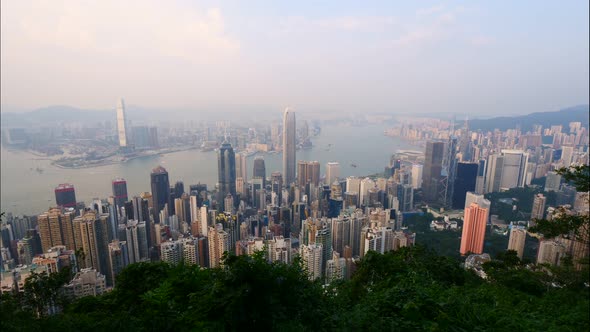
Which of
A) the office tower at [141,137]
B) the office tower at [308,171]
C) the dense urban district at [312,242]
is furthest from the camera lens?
the office tower at [141,137]

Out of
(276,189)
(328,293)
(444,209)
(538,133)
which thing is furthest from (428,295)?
(538,133)

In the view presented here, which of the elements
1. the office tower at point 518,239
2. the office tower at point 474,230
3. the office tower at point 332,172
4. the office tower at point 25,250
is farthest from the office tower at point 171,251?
the office tower at point 518,239

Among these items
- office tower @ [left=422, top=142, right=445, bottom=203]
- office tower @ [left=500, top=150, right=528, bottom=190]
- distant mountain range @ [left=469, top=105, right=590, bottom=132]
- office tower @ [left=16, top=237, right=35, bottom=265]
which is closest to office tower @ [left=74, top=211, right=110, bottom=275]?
office tower @ [left=16, top=237, right=35, bottom=265]

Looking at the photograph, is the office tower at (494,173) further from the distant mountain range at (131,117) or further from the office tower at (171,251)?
the office tower at (171,251)

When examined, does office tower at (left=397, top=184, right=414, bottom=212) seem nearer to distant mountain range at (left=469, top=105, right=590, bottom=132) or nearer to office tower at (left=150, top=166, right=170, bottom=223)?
office tower at (left=150, top=166, right=170, bottom=223)

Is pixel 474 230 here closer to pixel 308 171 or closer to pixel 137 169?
pixel 308 171

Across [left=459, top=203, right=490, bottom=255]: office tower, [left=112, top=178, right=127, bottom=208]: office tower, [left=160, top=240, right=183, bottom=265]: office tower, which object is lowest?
→ [left=459, top=203, right=490, bottom=255]: office tower
